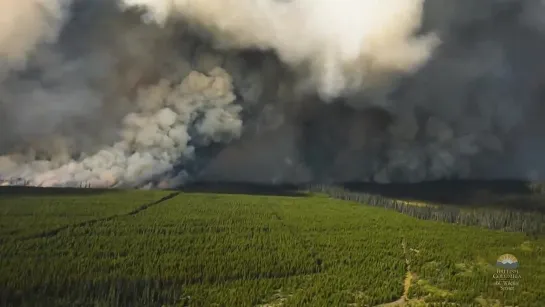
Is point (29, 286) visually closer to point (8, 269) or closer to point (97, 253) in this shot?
point (8, 269)

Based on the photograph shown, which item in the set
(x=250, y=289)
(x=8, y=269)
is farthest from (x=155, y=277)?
(x=8, y=269)

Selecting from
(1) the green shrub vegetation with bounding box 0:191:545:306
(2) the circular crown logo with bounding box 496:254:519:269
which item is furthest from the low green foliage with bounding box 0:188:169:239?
(2) the circular crown logo with bounding box 496:254:519:269

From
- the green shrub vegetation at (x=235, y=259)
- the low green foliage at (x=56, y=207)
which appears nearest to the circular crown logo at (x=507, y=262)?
the green shrub vegetation at (x=235, y=259)

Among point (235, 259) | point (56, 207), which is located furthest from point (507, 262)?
point (56, 207)

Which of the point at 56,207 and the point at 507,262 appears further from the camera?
the point at 56,207

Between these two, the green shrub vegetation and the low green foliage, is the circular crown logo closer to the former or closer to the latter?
the green shrub vegetation

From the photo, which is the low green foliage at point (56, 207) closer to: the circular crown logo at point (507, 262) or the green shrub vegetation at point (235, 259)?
the green shrub vegetation at point (235, 259)

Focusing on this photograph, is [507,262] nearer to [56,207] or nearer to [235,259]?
[235,259]
